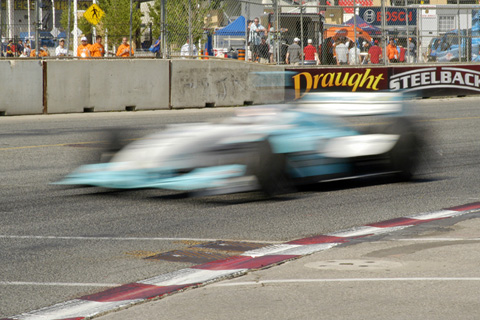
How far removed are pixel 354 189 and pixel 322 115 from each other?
3.21ft

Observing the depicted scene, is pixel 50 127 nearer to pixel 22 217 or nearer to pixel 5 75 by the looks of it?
pixel 5 75

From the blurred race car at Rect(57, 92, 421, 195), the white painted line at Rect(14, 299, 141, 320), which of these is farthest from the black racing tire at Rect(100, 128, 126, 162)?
the white painted line at Rect(14, 299, 141, 320)

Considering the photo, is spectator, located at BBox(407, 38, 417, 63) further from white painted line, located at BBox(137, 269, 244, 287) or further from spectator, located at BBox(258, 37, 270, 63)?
white painted line, located at BBox(137, 269, 244, 287)

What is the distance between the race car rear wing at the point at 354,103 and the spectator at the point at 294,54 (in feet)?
48.4

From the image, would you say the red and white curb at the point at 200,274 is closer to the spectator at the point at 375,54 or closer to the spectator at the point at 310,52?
the spectator at the point at 310,52

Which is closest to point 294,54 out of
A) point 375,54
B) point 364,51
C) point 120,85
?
point 364,51

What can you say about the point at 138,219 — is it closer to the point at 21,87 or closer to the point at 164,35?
the point at 21,87

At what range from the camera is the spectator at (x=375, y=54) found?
2580 centimetres

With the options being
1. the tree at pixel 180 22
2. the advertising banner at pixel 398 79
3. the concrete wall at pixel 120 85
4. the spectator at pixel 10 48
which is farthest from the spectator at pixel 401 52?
the spectator at pixel 10 48

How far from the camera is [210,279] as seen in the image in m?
5.22

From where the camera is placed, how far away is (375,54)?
25828 millimetres

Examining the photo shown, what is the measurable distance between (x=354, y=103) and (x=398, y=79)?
16.7 meters

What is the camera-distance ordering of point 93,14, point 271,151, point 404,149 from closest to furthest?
point 271,151, point 404,149, point 93,14

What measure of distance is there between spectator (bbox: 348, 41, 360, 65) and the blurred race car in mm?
15996
